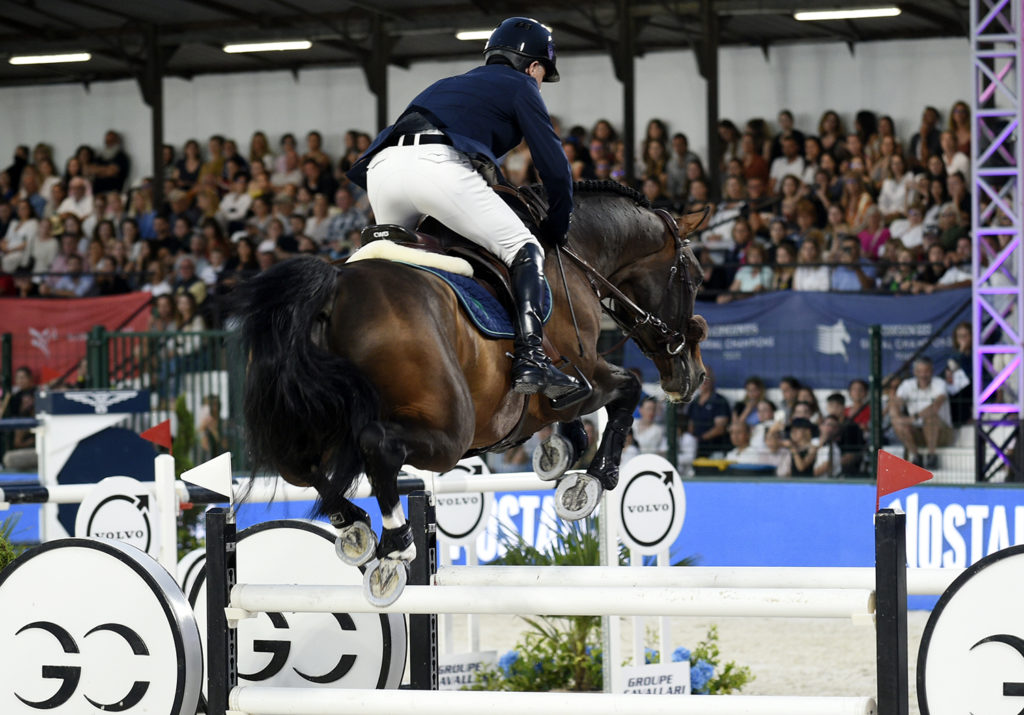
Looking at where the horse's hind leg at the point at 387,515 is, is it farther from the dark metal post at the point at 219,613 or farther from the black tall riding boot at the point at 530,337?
the black tall riding boot at the point at 530,337

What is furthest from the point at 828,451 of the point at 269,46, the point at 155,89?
the point at 155,89

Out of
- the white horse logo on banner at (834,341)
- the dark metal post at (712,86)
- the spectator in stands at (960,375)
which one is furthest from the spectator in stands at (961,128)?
the white horse logo on banner at (834,341)

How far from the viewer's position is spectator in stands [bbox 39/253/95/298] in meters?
15.2

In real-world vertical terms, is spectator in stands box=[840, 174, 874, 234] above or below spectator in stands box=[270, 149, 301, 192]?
below

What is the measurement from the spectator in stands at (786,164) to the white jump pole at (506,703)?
38.5ft

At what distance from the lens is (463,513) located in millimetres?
Result: 6324

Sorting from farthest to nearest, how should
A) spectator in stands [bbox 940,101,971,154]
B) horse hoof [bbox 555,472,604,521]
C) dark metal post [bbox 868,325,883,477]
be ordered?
spectator in stands [bbox 940,101,971,154] < dark metal post [bbox 868,325,883,477] < horse hoof [bbox 555,472,604,521]

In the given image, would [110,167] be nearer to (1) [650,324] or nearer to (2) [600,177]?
(2) [600,177]

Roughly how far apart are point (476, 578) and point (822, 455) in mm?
6499

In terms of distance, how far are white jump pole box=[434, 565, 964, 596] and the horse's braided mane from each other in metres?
1.55

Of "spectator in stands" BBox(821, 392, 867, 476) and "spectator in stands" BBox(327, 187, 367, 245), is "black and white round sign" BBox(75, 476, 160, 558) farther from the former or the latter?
"spectator in stands" BBox(327, 187, 367, 245)

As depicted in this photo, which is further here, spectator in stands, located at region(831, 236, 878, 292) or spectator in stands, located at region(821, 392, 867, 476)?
spectator in stands, located at region(831, 236, 878, 292)

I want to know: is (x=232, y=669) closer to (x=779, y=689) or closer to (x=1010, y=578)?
(x=1010, y=578)

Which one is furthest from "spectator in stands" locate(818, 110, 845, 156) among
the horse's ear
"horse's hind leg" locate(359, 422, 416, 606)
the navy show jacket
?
"horse's hind leg" locate(359, 422, 416, 606)
